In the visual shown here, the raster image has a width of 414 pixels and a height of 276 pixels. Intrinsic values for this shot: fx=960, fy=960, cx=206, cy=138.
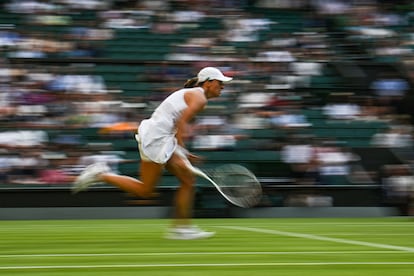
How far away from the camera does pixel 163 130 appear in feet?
28.8

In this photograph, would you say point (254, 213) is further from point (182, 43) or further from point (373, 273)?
point (373, 273)

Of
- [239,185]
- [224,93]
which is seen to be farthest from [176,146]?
[224,93]

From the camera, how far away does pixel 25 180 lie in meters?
16.2

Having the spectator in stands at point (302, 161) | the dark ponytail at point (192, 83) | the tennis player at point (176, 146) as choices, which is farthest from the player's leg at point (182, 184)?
the spectator in stands at point (302, 161)

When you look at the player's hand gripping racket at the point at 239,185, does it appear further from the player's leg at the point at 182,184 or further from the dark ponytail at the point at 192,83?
the dark ponytail at the point at 192,83

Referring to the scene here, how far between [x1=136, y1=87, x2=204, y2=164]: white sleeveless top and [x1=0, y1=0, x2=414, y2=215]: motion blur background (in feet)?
24.0

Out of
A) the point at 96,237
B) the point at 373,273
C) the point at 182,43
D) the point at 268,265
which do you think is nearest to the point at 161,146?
the point at 96,237

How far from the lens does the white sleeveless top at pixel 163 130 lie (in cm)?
867

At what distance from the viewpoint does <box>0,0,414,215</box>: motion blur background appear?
54.2ft

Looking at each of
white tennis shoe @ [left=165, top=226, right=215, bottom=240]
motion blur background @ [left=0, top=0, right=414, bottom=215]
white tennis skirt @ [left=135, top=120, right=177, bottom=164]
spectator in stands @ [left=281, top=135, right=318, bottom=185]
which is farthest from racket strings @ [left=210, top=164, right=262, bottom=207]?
spectator in stands @ [left=281, top=135, right=318, bottom=185]

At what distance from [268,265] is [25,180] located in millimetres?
10363

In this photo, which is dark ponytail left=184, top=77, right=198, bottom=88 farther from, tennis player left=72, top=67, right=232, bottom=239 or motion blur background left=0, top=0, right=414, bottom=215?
motion blur background left=0, top=0, right=414, bottom=215

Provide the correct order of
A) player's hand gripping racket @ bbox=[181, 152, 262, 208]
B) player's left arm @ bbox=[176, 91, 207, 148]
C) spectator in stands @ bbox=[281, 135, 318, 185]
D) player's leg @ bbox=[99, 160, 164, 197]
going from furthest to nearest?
1. spectator in stands @ bbox=[281, 135, 318, 185]
2. player's hand gripping racket @ bbox=[181, 152, 262, 208]
3. player's leg @ bbox=[99, 160, 164, 197]
4. player's left arm @ bbox=[176, 91, 207, 148]

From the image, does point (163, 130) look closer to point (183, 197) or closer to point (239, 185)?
→ point (183, 197)
